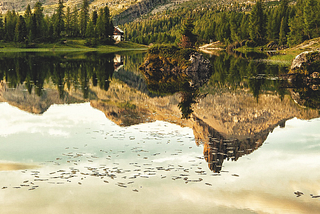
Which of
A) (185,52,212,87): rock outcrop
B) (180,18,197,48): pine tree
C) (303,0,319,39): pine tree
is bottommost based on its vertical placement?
(185,52,212,87): rock outcrop

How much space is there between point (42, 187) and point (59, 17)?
489ft

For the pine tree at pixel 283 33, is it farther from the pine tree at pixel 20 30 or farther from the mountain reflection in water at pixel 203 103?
the mountain reflection in water at pixel 203 103

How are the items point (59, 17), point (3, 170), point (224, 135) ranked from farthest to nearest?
point (59, 17)
point (224, 135)
point (3, 170)

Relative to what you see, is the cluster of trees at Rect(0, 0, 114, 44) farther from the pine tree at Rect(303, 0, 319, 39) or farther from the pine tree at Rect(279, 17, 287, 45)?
the pine tree at Rect(303, 0, 319, 39)

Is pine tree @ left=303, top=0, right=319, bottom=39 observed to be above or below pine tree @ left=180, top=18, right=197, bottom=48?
above

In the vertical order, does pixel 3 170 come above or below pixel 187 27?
below

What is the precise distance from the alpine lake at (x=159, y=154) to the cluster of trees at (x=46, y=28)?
11301 centimetres

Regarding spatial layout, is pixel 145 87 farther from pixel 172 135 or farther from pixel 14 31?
pixel 14 31

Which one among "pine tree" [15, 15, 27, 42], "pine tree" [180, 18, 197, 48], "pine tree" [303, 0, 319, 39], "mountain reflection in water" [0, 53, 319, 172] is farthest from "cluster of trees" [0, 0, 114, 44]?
"mountain reflection in water" [0, 53, 319, 172]

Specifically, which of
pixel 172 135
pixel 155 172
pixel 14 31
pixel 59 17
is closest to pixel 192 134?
pixel 172 135

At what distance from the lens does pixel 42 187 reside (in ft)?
33.9

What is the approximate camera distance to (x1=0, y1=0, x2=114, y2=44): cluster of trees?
13038cm

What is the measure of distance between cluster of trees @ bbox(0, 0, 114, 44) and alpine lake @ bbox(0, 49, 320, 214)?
371ft

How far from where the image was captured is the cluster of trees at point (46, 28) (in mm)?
130375
